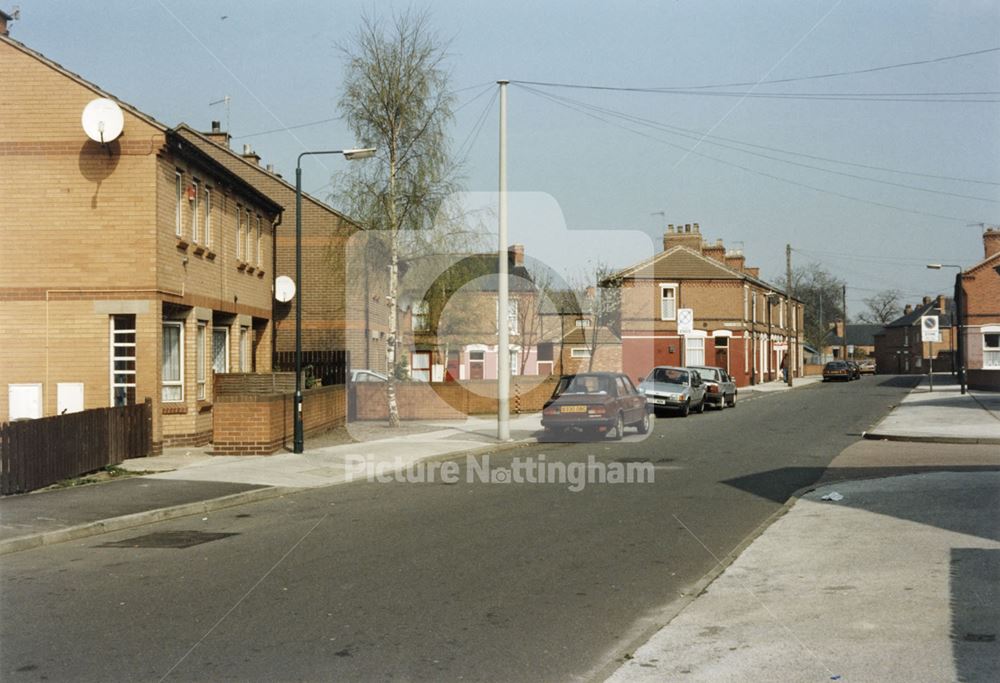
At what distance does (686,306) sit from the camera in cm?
5812

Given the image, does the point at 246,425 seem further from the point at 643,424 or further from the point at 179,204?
the point at 643,424

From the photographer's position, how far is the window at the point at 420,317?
35312mm

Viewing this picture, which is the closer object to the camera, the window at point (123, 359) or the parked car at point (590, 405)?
the window at point (123, 359)

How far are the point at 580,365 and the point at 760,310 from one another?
686 inches

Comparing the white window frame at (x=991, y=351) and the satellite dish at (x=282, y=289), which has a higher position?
the satellite dish at (x=282, y=289)

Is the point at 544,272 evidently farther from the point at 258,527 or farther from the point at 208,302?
the point at 258,527

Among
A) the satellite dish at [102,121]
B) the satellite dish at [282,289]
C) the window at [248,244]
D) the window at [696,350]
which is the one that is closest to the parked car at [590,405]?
the window at [248,244]

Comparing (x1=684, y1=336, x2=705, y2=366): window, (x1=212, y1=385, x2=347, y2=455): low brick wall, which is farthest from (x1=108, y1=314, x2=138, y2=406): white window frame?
(x1=684, y1=336, x2=705, y2=366): window

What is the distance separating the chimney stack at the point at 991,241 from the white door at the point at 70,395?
58.8 meters

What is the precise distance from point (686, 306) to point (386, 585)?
51549 millimetres

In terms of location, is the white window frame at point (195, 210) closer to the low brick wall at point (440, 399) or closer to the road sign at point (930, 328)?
the low brick wall at point (440, 399)

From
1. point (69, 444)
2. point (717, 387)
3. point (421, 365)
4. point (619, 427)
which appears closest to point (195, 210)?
point (69, 444)

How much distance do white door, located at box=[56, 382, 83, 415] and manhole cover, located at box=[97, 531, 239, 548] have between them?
8985 mm

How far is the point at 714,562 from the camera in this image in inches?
360
